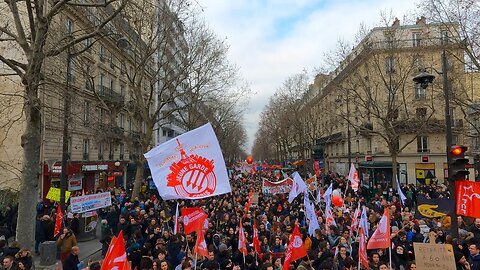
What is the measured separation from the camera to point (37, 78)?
28.1 feet

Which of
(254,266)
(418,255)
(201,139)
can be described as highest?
(201,139)

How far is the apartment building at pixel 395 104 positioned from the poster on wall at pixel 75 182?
1594cm

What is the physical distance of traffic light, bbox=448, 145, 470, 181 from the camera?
28.4 feet

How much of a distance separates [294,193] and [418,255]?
9366 millimetres

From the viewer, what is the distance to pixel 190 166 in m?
6.95

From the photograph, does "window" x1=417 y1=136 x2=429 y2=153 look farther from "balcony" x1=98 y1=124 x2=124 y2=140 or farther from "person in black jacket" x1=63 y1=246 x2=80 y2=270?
"person in black jacket" x1=63 y1=246 x2=80 y2=270

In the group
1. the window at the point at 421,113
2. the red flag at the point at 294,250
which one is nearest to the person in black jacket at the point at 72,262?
the red flag at the point at 294,250

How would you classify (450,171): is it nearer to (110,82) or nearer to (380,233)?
(380,233)

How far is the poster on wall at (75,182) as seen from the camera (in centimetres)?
2503

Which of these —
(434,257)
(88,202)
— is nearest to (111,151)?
(88,202)

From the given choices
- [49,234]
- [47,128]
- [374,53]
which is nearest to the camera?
[49,234]

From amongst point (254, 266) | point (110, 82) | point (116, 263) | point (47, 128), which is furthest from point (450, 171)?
point (110, 82)

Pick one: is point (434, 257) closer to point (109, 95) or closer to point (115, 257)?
point (115, 257)

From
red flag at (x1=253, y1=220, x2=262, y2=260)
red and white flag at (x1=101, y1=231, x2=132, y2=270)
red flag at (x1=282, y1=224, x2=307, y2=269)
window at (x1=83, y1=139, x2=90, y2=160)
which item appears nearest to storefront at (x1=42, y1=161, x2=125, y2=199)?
window at (x1=83, y1=139, x2=90, y2=160)
